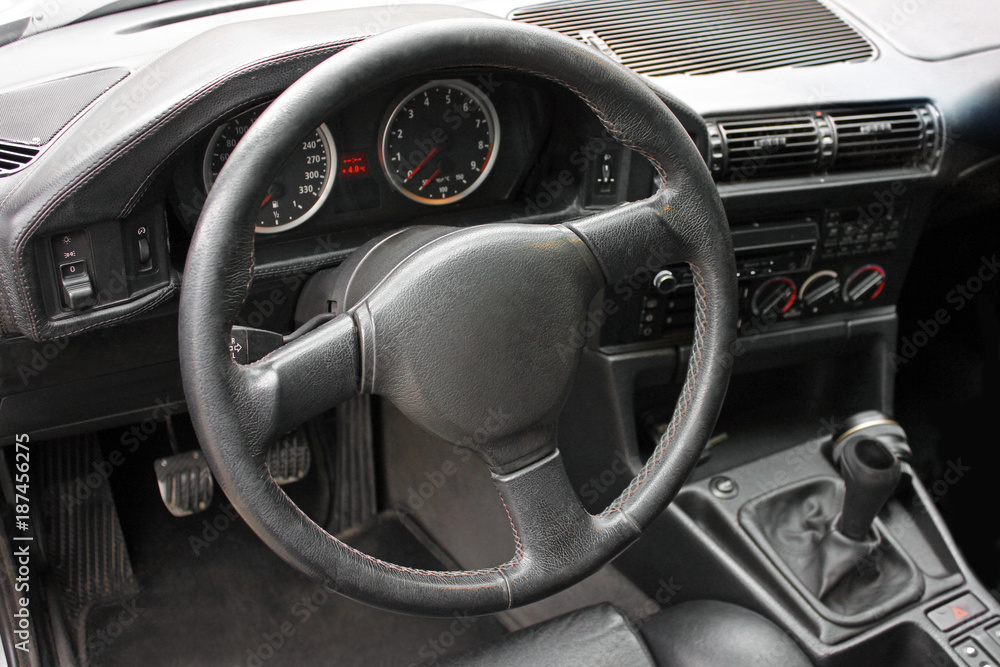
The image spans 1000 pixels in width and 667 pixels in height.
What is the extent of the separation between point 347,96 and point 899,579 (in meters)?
1.23

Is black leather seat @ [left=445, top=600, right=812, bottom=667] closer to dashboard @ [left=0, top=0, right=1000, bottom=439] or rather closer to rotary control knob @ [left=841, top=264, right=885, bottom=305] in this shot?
dashboard @ [left=0, top=0, right=1000, bottom=439]

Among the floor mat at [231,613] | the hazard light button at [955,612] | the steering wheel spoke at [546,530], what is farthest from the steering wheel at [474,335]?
the floor mat at [231,613]

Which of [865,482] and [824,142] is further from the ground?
[824,142]

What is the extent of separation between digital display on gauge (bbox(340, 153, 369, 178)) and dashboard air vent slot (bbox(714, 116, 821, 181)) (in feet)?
1.91

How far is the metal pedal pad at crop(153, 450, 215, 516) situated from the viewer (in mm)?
1967

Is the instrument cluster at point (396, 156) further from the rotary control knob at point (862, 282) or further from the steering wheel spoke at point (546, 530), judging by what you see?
the rotary control knob at point (862, 282)

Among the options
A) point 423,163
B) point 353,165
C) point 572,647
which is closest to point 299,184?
point 353,165

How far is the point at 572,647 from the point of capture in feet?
4.06

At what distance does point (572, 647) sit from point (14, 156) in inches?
37.6

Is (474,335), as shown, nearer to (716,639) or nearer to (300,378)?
(300,378)

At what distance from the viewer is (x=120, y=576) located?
6.44ft

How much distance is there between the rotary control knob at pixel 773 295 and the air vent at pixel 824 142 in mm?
200

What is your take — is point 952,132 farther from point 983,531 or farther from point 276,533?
point 276,533

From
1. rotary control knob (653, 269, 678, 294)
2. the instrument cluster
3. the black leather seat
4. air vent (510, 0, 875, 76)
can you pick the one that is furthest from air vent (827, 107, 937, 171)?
the black leather seat
